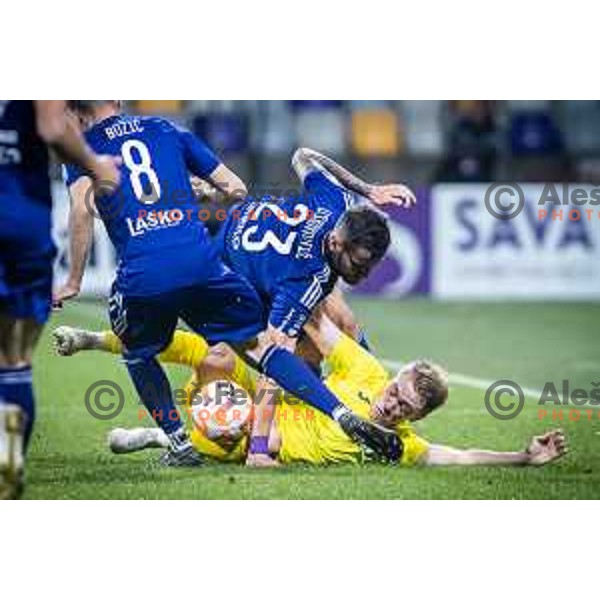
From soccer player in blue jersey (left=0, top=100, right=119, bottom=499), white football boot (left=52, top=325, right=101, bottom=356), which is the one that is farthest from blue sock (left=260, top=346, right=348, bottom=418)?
soccer player in blue jersey (left=0, top=100, right=119, bottom=499)

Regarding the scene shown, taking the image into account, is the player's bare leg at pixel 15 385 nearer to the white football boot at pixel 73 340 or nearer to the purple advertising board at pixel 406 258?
the white football boot at pixel 73 340

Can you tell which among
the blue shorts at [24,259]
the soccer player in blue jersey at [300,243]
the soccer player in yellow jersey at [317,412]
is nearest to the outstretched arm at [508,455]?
the soccer player in yellow jersey at [317,412]

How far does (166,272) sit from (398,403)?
935mm

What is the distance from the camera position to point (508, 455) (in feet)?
20.2

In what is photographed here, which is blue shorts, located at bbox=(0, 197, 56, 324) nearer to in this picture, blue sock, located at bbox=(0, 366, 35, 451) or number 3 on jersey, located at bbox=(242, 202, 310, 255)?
blue sock, located at bbox=(0, 366, 35, 451)

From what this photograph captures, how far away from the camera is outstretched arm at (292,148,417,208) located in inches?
238

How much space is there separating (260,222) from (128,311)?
547mm

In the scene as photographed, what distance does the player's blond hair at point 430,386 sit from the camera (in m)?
6.16

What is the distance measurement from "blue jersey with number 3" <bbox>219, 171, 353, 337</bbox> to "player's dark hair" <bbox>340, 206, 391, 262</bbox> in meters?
0.04

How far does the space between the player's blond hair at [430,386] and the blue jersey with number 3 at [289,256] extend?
483 millimetres

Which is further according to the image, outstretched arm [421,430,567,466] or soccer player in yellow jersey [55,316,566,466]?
outstretched arm [421,430,567,466]

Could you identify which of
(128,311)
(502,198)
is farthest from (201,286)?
(502,198)

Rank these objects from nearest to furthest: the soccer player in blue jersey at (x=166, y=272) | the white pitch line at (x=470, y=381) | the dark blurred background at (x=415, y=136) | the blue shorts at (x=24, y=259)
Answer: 1. the blue shorts at (x=24, y=259)
2. the soccer player in blue jersey at (x=166, y=272)
3. the white pitch line at (x=470, y=381)
4. the dark blurred background at (x=415, y=136)

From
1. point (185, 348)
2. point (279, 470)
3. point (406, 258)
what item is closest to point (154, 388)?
point (185, 348)
